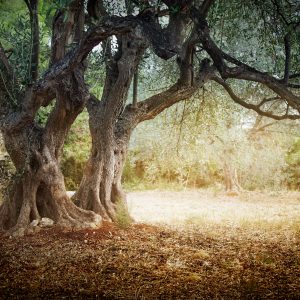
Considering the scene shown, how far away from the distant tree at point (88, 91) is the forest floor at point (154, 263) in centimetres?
93

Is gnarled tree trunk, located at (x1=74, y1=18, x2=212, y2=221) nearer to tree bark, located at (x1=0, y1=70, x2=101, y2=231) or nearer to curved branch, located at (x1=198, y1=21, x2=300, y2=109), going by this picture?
tree bark, located at (x1=0, y1=70, x2=101, y2=231)

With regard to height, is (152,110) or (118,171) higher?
(152,110)

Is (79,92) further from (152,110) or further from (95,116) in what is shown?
(152,110)

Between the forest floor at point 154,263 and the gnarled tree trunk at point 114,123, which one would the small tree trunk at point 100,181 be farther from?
the forest floor at point 154,263

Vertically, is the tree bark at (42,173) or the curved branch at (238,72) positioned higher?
the curved branch at (238,72)

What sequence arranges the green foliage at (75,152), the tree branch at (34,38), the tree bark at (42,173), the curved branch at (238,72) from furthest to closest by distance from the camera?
the green foliage at (75,152) < the tree bark at (42,173) < the tree branch at (34,38) < the curved branch at (238,72)

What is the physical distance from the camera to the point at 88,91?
7.42 meters

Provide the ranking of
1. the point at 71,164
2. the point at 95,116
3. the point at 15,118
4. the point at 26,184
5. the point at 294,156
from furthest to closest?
the point at 294,156
the point at 71,164
the point at 95,116
the point at 26,184
the point at 15,118

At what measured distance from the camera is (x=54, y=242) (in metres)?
6.73

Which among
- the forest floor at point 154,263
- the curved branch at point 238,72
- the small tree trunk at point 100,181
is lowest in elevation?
the forest floor at point 154,263

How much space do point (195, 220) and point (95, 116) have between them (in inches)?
159

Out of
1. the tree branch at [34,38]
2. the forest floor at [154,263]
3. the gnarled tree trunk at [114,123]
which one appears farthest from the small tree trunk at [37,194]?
the tree branch at [34,38]

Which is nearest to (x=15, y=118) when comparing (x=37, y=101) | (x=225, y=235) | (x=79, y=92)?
(x=37, y=101)

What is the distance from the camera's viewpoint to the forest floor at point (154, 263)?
4.41 meters
